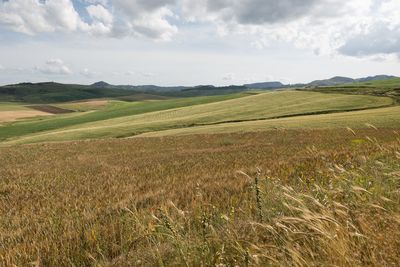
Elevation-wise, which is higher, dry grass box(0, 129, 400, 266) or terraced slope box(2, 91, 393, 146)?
dry grass box(0, 129, 400, 266)

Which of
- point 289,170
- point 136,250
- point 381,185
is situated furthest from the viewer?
point 289,170

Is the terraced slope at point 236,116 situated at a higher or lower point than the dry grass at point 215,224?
lower

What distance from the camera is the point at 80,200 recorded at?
10156 mm

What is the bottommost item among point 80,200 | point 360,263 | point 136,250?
point 80,200

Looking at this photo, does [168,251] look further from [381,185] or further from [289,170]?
[289,170]

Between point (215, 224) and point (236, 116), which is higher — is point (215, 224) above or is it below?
above

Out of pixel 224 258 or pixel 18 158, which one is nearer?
pixel 224 258

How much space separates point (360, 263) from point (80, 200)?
8156 mm

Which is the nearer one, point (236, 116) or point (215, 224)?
point (215, 224)

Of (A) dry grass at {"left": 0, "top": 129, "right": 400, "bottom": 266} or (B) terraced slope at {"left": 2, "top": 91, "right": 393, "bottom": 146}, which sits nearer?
(A) dry grass at {"left": 0, "top": 129, "right": 400, "bottom": 266}

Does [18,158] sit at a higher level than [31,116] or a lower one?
higher

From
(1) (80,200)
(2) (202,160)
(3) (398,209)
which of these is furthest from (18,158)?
(3) (398,209)

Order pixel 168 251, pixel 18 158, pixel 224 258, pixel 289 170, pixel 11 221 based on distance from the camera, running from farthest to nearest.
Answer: pixel 18 158, pixel 289 170, pixel 11 221, pixel 168 251, pixel 224 258

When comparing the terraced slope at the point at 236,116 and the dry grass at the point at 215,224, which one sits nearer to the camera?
the dry grass at the point at 215,224
